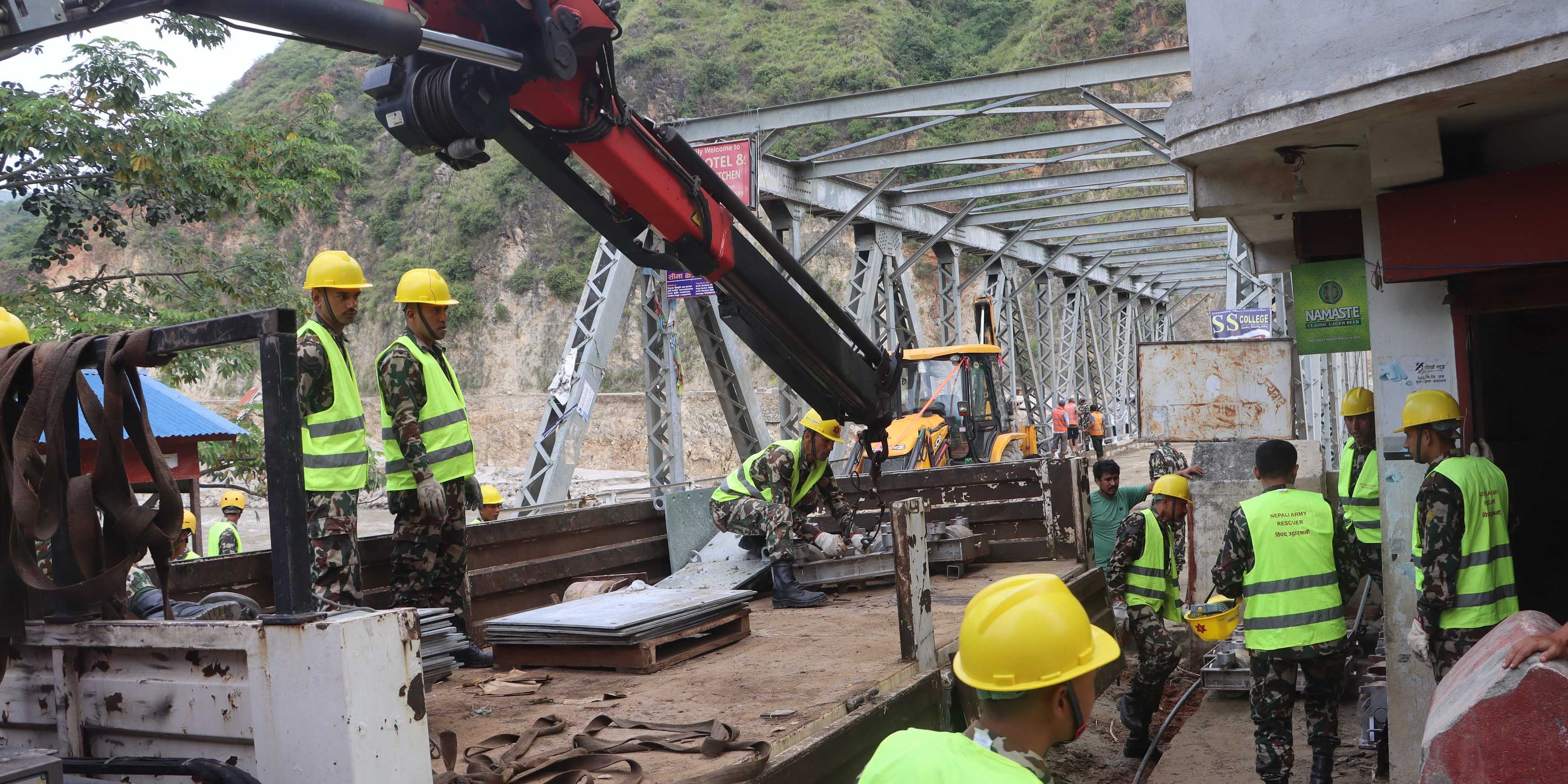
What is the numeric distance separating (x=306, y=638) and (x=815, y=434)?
473 centimetres

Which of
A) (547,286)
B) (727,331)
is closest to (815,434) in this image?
(727,331)

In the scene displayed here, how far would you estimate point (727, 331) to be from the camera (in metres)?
12.5

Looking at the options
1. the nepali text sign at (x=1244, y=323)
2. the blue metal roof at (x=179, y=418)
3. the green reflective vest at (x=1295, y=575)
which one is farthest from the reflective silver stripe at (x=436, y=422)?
the nepali text sign at (x=1244, y=323)

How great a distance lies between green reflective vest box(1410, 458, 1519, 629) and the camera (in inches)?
189

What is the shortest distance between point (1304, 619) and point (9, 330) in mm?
5259

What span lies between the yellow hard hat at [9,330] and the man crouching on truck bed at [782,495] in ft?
Result: 12.7

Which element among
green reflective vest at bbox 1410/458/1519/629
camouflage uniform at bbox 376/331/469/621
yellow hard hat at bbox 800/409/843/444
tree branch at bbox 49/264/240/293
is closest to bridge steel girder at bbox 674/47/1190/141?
tree branch at bbox 49/264/240/293

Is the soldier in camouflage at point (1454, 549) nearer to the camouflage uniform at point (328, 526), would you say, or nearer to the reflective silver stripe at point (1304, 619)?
the reflective silver stripe at point (1304, 619)

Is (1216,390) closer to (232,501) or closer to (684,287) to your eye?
(684,287)

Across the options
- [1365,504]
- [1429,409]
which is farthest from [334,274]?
[1365,504]

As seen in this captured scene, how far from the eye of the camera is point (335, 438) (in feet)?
15.7

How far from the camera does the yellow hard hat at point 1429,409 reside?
5.01 metres

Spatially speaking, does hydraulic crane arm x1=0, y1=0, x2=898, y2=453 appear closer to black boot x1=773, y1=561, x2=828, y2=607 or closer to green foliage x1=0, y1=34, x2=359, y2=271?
black boot x1=773, y1=561, x2=828, y2=607

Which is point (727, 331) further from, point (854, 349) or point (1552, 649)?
point (1552, 649)
